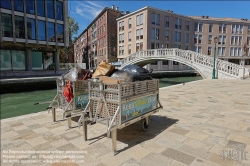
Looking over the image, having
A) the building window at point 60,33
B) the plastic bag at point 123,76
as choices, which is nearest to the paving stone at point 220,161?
the plastic bag at point 123,76

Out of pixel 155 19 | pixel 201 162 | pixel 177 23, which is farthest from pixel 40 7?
pixel 177 23

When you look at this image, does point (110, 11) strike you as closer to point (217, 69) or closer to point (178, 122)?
point (217, 69)

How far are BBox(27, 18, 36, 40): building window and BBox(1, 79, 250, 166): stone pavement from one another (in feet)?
68.3

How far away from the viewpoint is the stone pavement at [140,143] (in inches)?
105

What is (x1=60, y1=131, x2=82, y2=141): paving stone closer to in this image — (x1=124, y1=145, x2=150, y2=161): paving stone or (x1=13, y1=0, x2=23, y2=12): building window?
(x1=124, y1=145, x2=150, y2=161): paving stone

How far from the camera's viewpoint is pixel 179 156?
2.73 metres

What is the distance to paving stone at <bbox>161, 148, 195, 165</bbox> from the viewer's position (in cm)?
261

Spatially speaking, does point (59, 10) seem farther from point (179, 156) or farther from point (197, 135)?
point (179, 156)

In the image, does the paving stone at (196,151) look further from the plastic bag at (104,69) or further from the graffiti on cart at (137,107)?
the plastic bag at (104,69)

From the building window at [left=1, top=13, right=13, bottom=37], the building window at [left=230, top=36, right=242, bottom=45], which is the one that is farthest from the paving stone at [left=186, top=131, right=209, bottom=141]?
the building window at [left=230, top=36, right=242, bottom=45]

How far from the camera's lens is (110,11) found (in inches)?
1505

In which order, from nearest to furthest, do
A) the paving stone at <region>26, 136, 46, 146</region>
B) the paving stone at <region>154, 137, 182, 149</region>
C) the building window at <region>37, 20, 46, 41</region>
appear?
the paving stone at <region>154, 137, 182, 149</region>, the paving stone at <region>26, 136, 46, 146</region>, the building window at <region>37, 20, 46, 41</region>

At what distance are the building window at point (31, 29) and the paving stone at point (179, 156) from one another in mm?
24112

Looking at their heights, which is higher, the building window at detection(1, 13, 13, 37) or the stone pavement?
the building window at detection(1, 13, 13, 37)
